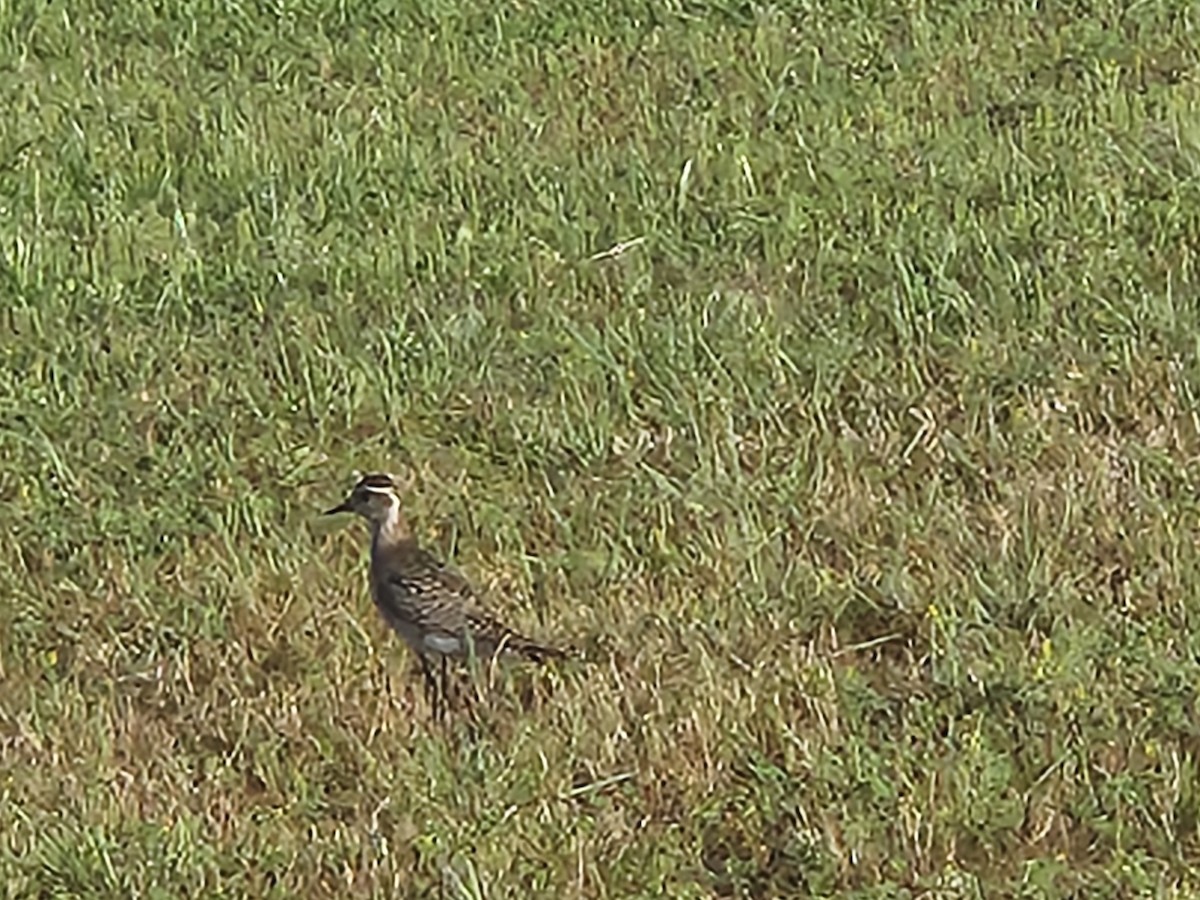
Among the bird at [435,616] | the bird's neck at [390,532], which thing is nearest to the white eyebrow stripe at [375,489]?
the bird's neck at [390,532]

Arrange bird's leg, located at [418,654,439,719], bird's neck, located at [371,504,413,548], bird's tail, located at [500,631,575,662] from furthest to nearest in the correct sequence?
1. bird's neck, located at [371,504,413,548]
2. bird's tail, located at [500,631,575,662]
3. bird's leg, located at [418,654,439,719]

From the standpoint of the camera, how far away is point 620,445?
7027 millimetres

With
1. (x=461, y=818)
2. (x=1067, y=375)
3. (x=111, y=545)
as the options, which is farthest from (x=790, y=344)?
(x=461, y=818)

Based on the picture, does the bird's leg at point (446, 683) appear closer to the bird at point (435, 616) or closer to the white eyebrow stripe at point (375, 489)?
the bird at point (435, 616)

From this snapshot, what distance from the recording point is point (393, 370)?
24.7 ft

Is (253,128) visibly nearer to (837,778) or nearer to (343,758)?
(343,758)

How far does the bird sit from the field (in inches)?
2.9

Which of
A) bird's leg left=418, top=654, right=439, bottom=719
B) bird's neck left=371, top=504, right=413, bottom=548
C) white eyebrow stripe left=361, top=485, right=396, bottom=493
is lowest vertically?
bird's leg left=418, top=654, right=439, bottom=719

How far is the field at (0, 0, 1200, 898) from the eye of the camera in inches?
208

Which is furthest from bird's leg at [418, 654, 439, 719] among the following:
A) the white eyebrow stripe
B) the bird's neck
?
the white eyebrow stripe

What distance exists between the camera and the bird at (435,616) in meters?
5.91

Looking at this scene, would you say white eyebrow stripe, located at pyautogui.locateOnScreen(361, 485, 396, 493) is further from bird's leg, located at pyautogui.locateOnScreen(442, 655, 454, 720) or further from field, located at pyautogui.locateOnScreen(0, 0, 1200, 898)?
bird's leg, located at pyautogui.locateOnScreen(442, 655, 454, 720)

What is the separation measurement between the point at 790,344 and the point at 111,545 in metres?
2.20

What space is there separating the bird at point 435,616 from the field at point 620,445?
0.24 ft
